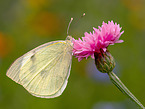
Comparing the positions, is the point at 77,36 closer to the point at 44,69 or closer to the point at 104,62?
the point at 44,69

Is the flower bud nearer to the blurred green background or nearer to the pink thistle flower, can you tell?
the pink thistle flower

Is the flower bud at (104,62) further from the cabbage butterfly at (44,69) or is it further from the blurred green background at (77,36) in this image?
the blurred green background at (77,36)

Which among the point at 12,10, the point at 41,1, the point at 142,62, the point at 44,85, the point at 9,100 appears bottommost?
the point at 142,62

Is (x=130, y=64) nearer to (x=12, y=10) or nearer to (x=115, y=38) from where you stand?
(x=115, y=38)

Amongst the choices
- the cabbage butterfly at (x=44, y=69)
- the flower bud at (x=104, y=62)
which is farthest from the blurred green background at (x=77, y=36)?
the flower bud at (x=104, y=62)

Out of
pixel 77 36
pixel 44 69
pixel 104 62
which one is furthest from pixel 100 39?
pixel 77 36

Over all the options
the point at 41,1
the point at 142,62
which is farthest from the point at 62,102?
the point at 41,1
